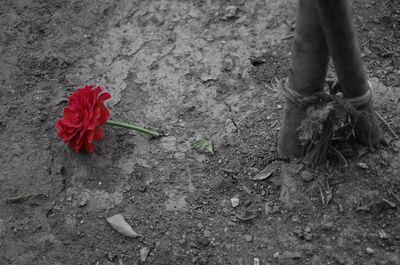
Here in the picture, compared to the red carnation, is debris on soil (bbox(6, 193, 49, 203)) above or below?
below

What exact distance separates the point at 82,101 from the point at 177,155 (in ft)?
1.41

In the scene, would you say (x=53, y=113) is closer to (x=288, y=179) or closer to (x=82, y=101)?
(x=82, y=101)

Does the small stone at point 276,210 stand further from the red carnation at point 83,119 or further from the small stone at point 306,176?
the red carnation at point 83,119

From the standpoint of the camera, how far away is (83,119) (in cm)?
191

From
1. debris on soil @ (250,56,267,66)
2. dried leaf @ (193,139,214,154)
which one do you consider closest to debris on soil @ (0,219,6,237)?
dried leaf @ (193,139,214,154)

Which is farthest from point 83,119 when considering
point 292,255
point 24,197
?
point 292,255

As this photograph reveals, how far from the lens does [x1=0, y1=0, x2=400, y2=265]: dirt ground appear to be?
167 cm

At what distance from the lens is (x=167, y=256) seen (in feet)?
5.56

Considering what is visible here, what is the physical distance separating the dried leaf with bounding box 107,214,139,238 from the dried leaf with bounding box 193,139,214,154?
409mm

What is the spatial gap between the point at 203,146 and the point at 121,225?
452 millimetres

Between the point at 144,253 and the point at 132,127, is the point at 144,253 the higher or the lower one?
the lower one

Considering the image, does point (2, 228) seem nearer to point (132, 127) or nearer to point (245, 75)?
point (132, 127)

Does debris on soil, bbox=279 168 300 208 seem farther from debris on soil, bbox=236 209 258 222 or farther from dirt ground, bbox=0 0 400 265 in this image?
debris on soil, bbox=236 209 258 222

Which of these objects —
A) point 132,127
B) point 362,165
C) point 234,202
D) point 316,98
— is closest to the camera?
point 316,98
